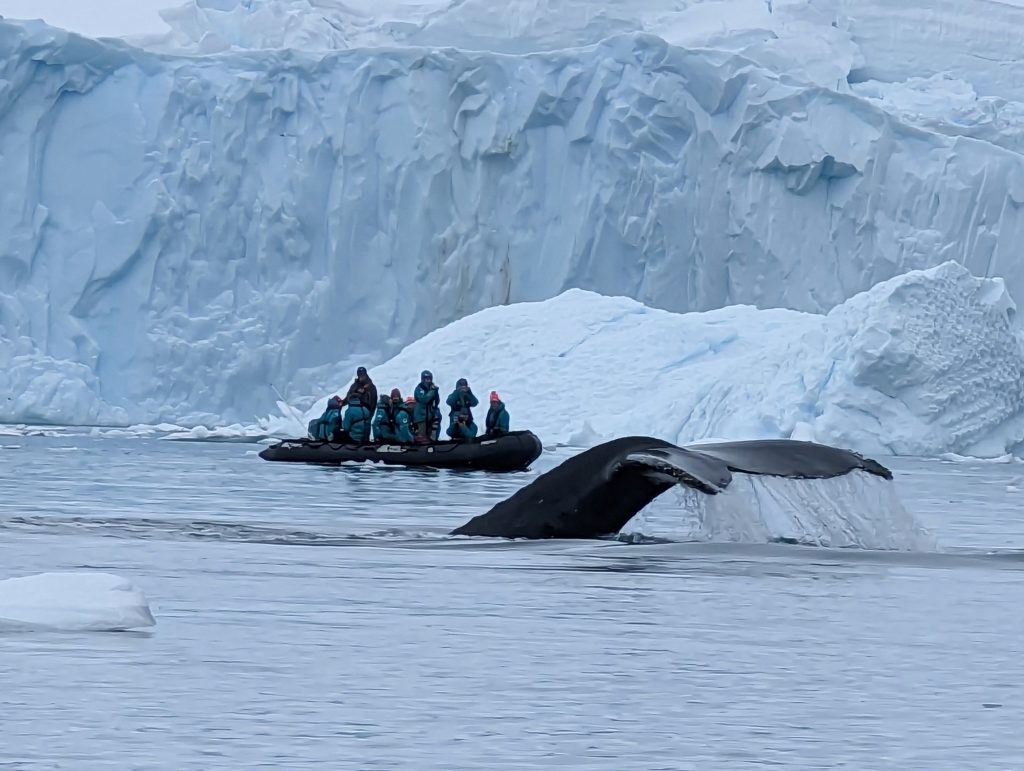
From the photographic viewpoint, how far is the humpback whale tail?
29.8 feet

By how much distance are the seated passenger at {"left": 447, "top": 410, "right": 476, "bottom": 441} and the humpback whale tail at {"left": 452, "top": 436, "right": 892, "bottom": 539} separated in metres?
14.3

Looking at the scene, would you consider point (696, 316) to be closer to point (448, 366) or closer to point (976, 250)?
point (448, 366)

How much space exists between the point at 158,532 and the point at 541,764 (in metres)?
7.20

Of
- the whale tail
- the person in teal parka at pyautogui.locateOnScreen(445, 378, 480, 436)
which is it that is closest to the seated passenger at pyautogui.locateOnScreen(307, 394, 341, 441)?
the person in teal parka at pyautogui.locateOnScreen(445, 378, 480, 436)

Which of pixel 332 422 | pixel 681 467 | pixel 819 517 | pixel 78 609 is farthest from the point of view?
pixel 332 422

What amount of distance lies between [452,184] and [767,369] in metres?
9.83

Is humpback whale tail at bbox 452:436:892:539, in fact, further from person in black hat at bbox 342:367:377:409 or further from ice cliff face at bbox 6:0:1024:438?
ice cliff face at bbox 6:0:1024:438

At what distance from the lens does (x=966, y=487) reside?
20.3 meters

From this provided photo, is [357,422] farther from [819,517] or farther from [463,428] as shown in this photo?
[819,517]

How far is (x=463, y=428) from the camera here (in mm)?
25156

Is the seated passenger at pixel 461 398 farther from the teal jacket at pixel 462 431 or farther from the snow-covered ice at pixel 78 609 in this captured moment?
the snow-covered ice at pixel 78 609

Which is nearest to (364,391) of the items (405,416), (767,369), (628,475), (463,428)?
(405,416)

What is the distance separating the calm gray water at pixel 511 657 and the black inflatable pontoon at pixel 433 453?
1222 cm

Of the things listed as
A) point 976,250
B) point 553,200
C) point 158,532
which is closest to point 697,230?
point 553,200
